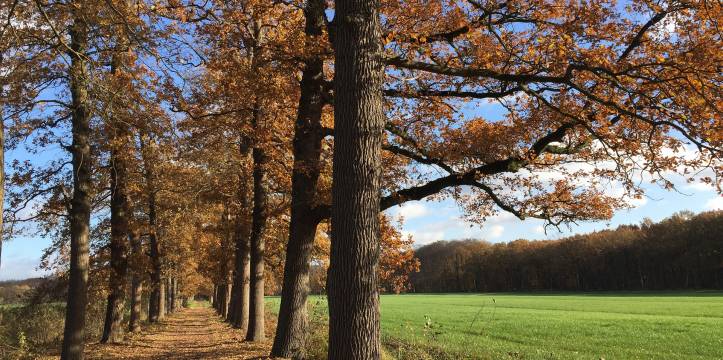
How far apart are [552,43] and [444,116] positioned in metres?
4.65

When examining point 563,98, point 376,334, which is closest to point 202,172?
point 563,98

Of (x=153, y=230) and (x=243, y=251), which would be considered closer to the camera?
(x=243, y=251)

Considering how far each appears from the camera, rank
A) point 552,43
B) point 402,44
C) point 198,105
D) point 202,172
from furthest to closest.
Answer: point 202,172
point 198,105
point 402,44
point 552,43

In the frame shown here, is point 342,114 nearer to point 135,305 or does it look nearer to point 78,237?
point 78,237

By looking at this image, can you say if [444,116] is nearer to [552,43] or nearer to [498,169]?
[498,169]

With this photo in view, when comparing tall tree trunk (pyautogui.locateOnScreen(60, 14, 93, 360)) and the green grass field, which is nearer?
tall tree trunk (pyautogui.locateOnScreen(60, 14, 93, 360))

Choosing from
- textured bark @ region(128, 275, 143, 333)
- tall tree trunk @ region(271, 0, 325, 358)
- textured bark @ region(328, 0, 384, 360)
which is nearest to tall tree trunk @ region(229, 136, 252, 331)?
textured bark @ region(128, 275, 143, 333)

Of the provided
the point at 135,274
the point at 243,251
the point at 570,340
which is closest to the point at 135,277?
the point at 135,274

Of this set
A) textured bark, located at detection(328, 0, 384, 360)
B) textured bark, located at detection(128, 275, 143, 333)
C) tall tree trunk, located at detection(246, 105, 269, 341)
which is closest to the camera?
textured bark, located at detection(328, 0, 384, 360)

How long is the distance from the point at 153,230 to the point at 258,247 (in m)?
6.13

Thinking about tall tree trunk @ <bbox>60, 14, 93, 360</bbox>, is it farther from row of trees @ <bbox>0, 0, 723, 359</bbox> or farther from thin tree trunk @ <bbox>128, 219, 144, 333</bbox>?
thin tree trunk @ <bbox>128, 219, 144, 333</bbox>

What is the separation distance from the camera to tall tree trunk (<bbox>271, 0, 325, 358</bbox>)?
1072 centimetres

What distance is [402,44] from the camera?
8617mm

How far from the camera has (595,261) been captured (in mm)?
88188
